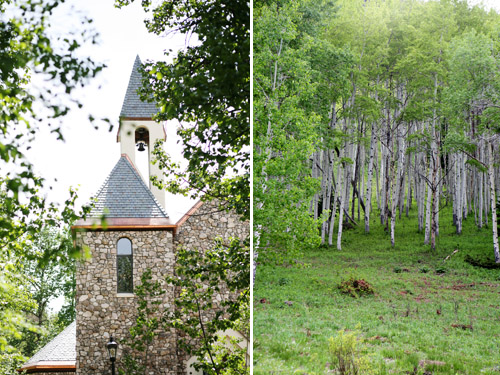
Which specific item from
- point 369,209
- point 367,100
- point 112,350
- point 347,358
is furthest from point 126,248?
point 367,100

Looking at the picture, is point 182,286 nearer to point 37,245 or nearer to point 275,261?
point 37,245

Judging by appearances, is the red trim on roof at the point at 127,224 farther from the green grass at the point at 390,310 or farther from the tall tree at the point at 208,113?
the green grass at the point at 390,310

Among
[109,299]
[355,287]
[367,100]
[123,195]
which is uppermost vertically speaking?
[367,100]

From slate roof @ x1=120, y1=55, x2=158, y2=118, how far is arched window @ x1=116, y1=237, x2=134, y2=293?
31cm

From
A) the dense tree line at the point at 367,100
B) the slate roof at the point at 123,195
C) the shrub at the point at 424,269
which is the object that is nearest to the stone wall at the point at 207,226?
the slate roof at the point at 123,195

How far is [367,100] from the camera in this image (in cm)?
630

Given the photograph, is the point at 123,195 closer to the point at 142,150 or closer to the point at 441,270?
the point at 142,150

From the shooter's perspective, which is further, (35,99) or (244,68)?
(244,68)

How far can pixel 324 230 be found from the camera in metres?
5.07

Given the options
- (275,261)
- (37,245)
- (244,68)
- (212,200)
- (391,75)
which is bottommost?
(275,261)

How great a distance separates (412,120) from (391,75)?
2.43 ft

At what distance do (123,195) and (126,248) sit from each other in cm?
14

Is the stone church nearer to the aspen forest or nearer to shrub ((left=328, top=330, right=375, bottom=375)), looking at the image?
the aspen forest

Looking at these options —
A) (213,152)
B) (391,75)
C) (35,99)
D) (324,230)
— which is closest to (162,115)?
(213,152)
